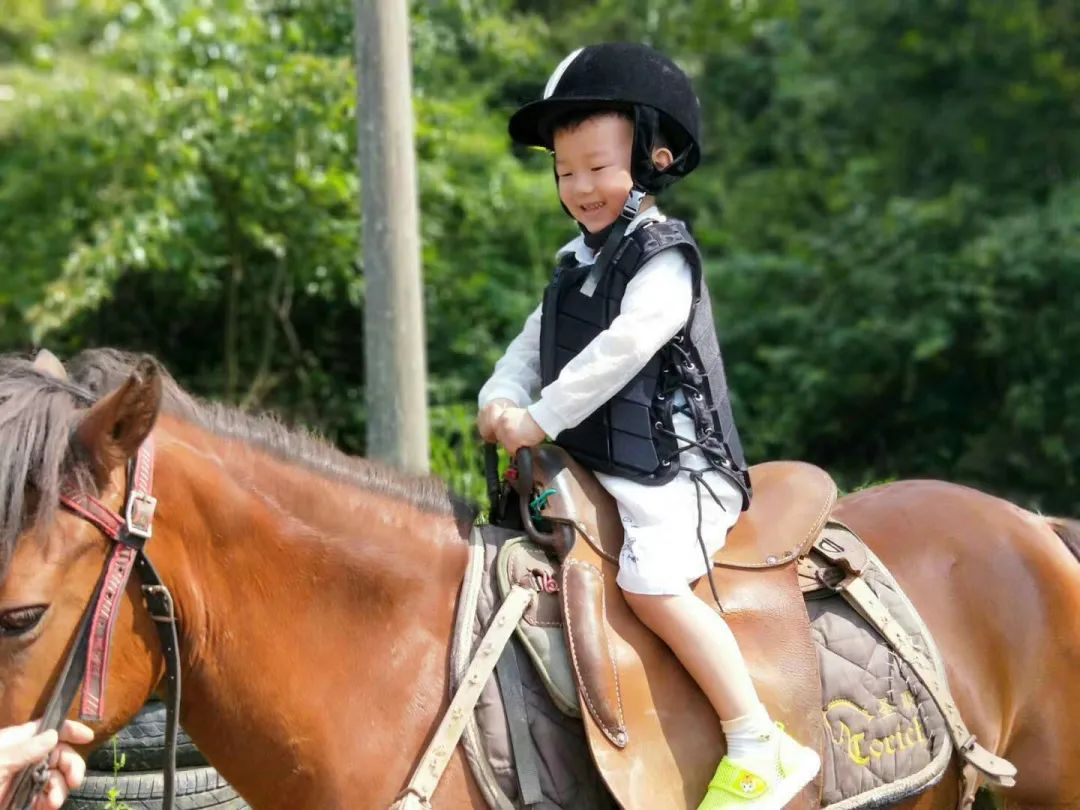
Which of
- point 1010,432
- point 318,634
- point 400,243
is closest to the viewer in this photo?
point 318,634

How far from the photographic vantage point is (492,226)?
8.81m

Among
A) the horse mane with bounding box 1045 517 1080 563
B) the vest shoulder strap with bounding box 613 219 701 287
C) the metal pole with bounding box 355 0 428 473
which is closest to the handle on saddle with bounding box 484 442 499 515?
the vest shoulder strap with bounding box 613 219 701 287

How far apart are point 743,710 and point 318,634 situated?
831 millimetres

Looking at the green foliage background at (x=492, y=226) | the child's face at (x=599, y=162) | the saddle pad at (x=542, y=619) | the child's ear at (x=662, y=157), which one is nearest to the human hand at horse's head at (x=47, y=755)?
the saddle pad at (x=542, y=619)

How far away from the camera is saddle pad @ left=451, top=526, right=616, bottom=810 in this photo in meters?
2.06

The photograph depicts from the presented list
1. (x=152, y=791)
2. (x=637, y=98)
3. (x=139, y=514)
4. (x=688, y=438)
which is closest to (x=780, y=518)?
(x=688, y=438)

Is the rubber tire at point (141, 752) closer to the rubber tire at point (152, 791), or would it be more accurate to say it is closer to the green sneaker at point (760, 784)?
the rubber tire at point (152, 791)

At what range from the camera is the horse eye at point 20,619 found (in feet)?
5.85

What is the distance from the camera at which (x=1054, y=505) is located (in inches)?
325

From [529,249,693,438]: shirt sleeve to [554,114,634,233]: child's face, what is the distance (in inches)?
9.3

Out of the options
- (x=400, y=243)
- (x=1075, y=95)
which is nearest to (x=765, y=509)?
(x=400, y=243)

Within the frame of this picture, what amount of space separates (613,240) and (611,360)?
32 cm

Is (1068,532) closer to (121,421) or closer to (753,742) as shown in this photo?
(753,742)

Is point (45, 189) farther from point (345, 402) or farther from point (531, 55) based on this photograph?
point (531, 55)
